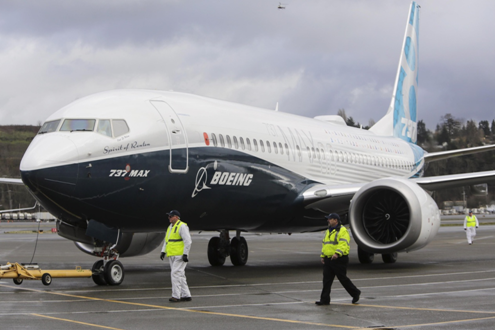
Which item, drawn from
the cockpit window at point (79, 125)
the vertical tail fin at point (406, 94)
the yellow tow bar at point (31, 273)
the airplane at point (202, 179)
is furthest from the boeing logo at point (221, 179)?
the vertical tail fin at point (406, 94)

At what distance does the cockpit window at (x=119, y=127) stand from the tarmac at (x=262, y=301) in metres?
2.86

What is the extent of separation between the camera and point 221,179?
13.9 meters

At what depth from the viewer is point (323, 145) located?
61.4 ft

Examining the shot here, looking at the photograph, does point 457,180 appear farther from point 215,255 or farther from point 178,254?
point 178,254

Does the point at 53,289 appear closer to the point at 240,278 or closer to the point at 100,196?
the point at 100,196

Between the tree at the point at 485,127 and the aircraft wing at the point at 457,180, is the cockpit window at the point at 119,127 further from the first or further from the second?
the tree at the point at 485,127

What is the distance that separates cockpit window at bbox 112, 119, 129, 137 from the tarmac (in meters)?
2.86

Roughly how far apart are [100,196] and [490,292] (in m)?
6.96

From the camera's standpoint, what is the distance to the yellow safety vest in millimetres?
10230

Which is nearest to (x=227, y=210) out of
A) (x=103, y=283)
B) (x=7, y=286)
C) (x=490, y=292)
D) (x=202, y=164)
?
(x=202, y=164)

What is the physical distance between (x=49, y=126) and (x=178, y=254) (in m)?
3.59

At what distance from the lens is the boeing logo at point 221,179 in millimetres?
13266

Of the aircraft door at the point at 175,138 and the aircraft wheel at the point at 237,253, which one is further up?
the aircraft door at the point at 175,138

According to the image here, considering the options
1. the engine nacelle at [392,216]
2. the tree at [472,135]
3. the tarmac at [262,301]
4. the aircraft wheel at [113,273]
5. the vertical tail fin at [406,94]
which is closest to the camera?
the tarmac at [262,301]
